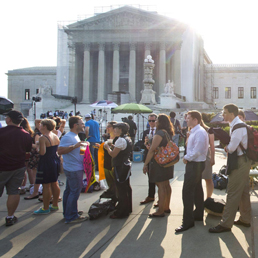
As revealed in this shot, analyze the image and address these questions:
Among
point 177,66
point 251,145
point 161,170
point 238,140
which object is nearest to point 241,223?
point 251,145

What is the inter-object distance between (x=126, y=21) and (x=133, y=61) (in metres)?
7.24

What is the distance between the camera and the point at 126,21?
4966 centimetres

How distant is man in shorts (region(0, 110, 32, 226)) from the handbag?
8.05ft

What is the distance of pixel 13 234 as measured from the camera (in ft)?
15.8

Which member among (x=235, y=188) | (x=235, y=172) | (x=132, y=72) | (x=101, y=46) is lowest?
(x=235, y=188)

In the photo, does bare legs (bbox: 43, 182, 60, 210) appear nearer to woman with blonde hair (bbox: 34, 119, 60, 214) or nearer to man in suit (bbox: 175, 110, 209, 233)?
woman with blonde hair (bbox: 34, 119, 60, 214)

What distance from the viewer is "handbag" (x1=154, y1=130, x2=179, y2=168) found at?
209 inches

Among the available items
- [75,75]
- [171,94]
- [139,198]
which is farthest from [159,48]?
[139,198]

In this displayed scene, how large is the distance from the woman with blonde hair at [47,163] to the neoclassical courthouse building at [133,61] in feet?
117

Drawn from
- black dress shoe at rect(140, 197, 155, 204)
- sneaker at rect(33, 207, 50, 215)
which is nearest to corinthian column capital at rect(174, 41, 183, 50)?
black dress shoe at rect(140, 197, 155, 204)

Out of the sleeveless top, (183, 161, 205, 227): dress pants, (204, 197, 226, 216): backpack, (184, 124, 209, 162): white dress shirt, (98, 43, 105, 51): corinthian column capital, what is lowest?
(204, 197, 226, 216): backpack

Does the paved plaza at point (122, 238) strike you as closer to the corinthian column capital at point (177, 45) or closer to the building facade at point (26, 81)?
the corinthian column capital at point (177, 45)

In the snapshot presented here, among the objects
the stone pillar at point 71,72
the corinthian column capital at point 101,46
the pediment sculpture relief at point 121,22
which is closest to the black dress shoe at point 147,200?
the stone pillar at point 71,72

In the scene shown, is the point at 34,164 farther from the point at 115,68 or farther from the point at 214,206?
the point at 115,68
